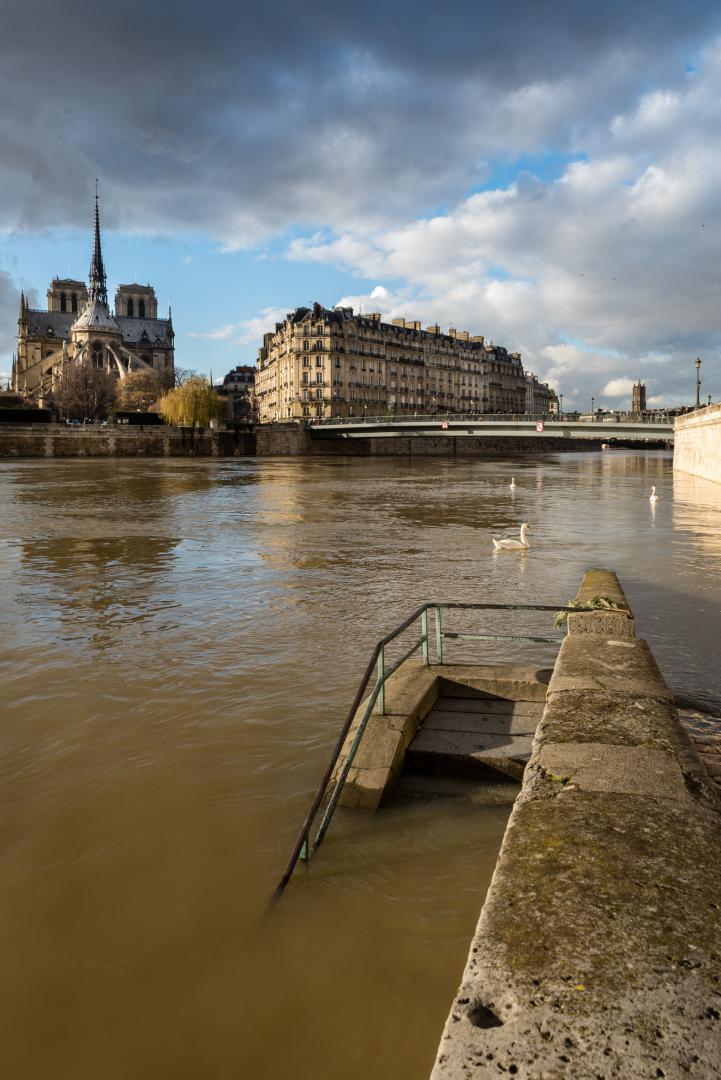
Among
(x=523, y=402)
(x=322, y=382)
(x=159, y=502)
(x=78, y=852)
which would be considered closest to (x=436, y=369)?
(x=322, y=382)

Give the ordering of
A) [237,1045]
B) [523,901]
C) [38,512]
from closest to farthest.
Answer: [523,901] < [237,1045] < [38,512]

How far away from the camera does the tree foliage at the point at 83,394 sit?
97312 millimetres

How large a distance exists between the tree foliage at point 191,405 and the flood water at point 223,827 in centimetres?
6895

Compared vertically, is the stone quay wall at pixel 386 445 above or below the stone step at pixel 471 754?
above

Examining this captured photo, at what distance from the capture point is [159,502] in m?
30.9

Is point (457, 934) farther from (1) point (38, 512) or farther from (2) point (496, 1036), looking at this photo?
(1) point (38, 512)

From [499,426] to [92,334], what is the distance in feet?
264

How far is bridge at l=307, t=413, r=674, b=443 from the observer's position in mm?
56281

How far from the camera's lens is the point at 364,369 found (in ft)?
389

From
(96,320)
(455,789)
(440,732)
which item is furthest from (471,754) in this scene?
(96,320)

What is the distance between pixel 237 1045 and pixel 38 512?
2586 cm

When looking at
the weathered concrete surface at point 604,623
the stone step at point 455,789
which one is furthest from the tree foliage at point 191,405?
the stone step at point 455,789

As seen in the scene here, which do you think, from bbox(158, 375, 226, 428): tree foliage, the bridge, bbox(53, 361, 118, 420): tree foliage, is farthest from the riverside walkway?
bbox(53, 361, 118, 420): tree foliage

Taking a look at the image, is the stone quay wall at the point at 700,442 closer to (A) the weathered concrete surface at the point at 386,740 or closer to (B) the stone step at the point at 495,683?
(B) the stone step at the point at 495,683
